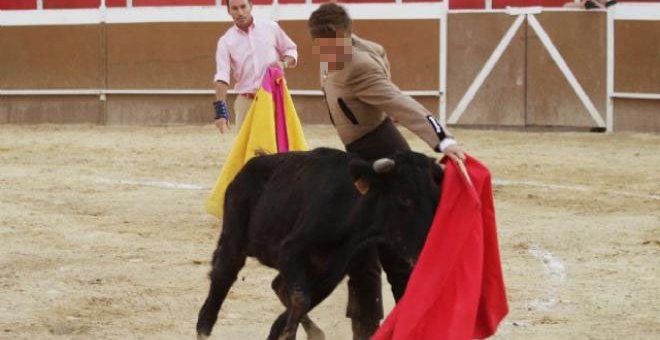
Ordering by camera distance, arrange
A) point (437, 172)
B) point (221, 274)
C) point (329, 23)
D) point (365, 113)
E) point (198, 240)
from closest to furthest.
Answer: point (437, 172), point (329, 23), point (365, 113), point (221, 274), point (198, 240)

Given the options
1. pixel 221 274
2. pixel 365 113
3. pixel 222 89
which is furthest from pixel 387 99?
pixel 222 89

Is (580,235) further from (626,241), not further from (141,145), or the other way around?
(141,145)

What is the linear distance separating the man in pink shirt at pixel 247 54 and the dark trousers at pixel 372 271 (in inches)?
89.1

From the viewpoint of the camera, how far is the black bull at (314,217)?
4.85 meters

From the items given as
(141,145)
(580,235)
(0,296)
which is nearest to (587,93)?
(141,145)

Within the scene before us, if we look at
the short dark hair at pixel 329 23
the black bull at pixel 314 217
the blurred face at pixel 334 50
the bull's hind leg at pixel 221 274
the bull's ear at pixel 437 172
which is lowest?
the bull's hind leg at pixel 221 274

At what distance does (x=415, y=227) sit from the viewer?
4.84m

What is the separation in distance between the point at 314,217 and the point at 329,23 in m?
0.66

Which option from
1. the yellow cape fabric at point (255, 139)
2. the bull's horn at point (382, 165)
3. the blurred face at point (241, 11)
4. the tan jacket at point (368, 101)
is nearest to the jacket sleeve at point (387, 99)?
the tan jacket at point (368, 101)

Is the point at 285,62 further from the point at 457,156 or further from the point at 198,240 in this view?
the point at 457,156

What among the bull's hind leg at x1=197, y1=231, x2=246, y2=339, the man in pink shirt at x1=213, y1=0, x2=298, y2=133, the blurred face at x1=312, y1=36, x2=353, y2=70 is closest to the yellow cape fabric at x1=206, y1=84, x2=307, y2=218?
the man in pink shirt at x1=213, y1=0, x2=298, y2=133

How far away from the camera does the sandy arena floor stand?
6.29 m

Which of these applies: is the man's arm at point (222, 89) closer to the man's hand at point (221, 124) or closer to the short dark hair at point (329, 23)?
the man's hand at point (221, 124)

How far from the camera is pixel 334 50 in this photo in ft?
17.0
